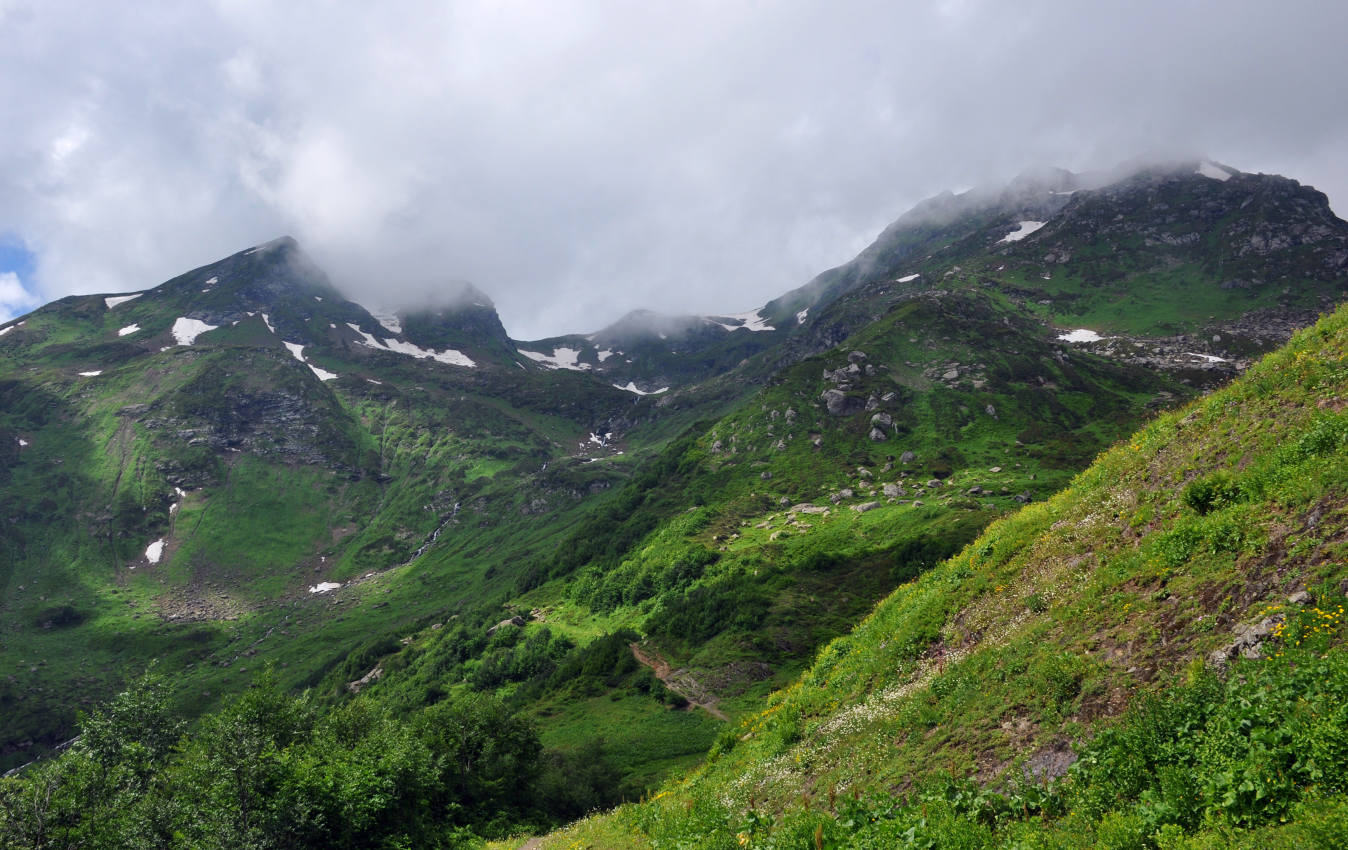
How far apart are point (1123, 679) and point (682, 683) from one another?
69.7m

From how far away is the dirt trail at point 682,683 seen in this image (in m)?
69.0

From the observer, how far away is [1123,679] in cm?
1122

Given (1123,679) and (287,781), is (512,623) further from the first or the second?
(1123,679)

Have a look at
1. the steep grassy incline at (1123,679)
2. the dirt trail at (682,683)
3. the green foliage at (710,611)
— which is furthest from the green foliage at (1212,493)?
the green foliage at (710,611)

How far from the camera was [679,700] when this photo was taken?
233 ft

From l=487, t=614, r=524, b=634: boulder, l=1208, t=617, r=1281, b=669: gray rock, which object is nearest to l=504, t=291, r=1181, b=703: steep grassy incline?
l=487, t=614, r=524, b=634: boulder

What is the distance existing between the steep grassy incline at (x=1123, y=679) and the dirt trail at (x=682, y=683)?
51.1 m

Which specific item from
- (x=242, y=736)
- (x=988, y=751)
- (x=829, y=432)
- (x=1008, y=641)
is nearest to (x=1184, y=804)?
(x=988, y=751)

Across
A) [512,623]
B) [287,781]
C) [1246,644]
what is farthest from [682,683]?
[1246,644]

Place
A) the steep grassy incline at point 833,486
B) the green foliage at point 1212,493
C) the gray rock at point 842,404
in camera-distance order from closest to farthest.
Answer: the green foliage at point 1212,493 → the steep grassy incline at point 833,486 → the gray rock at point 842,404

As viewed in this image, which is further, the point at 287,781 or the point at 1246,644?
the point at 287,781

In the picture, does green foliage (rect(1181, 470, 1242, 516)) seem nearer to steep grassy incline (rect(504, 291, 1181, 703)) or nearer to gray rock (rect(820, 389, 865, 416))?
steep grassy incline (rect(504, 291, 1181, 703))

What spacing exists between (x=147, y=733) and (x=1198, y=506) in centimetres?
6055

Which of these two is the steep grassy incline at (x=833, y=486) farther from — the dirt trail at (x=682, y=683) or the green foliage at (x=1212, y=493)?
the green foliage at (x=1212, y=493)
